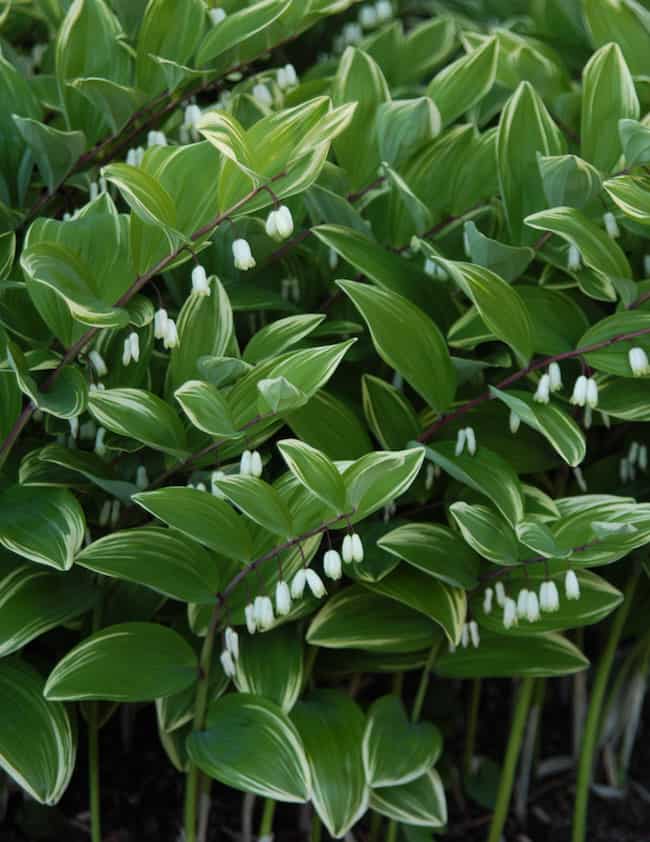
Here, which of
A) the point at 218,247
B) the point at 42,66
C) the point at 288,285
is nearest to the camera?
the point at 218,247

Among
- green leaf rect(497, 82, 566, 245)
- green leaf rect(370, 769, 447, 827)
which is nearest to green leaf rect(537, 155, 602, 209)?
green leaf rect(497, 82, 566, 245)

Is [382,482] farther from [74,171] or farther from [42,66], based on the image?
[42,66]

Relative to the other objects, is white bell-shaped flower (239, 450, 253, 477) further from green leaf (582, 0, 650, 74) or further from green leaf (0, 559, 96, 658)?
green leaf (582, 0, 650, 74)

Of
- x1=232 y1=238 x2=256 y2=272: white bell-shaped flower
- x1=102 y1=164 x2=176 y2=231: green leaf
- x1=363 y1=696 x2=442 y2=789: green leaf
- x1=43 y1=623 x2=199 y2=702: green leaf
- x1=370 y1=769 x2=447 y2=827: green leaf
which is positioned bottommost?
x1=370 y1=769 x2=447 y2=827: green leaf

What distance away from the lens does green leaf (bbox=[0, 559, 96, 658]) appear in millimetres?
1322

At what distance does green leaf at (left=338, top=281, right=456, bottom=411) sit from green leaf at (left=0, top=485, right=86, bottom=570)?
425mm

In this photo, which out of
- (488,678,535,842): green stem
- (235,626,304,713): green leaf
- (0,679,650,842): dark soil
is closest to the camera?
(235,626,304,713): green leaf

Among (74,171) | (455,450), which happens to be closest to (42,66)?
(74,171)

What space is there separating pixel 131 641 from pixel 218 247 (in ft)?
1.78

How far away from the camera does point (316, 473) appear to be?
1160mm

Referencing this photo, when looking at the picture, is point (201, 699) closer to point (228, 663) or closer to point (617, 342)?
point (228, 663)

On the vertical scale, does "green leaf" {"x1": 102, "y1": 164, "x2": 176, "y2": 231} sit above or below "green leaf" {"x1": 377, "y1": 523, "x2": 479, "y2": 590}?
above

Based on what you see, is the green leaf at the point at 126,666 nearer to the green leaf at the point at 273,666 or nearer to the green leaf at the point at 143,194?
the green leaf at the point at 273,666

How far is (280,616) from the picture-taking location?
1.37 m
